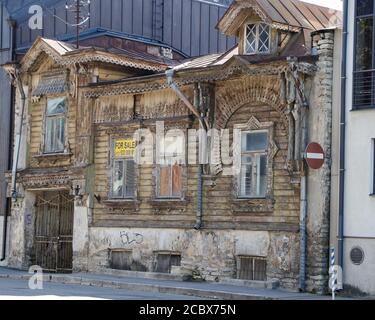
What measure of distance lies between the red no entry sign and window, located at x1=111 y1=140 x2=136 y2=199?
676 centimetres

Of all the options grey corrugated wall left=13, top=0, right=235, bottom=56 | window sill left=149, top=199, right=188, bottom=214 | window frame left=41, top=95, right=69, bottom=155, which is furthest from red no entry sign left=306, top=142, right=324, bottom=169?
grey corrugated wall left=13, top=0, right=235, bottom=56

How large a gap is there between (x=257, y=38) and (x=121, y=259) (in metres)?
7.52

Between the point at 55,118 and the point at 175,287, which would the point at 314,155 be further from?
the point at 55,118

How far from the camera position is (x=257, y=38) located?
27.3 m

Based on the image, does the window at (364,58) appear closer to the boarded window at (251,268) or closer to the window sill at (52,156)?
the boarded window at (251,268)

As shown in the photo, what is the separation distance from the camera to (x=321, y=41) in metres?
25.0

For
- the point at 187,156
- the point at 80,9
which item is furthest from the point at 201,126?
the point at 80,9

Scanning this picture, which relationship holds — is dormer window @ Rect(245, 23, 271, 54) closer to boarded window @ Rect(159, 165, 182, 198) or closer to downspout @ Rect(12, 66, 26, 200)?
boarded window @ Rect(159, 165, 182, 198)

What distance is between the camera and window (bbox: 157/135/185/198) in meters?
28.3

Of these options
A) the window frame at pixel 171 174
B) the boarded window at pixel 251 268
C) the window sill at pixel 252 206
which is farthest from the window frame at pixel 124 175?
the boarded window at pixel 251 268

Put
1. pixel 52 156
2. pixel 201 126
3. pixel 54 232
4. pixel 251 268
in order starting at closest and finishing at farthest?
1. pixel 251 268
2. pixel 201 126
3. pixel 52 156
4. pixel 54 232

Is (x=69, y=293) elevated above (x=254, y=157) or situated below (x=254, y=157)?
below

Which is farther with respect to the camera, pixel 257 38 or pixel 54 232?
pixel 54 232

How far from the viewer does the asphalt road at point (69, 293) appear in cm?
2252
